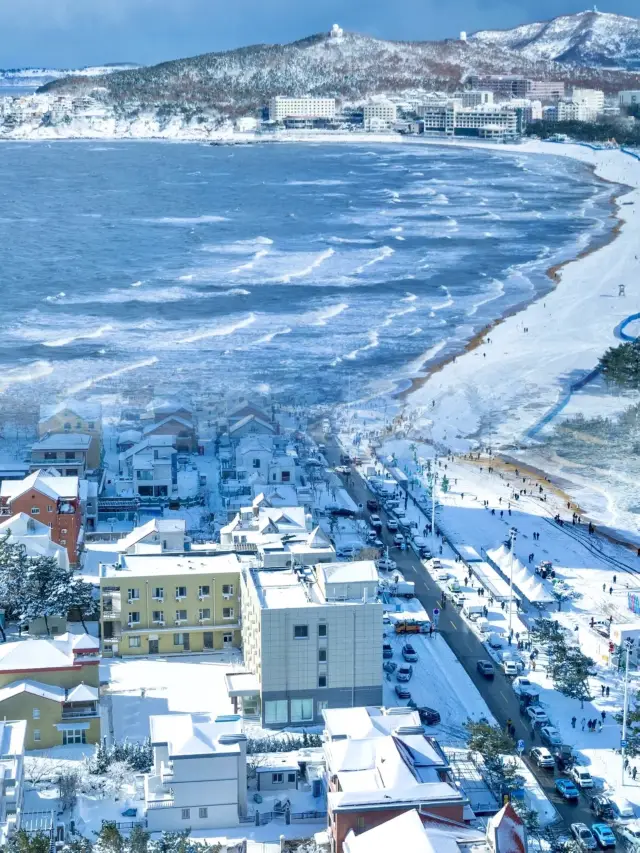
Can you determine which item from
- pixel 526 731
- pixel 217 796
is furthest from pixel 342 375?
pixel 217 796

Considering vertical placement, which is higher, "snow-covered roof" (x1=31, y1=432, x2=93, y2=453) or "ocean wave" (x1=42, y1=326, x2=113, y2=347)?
"snow-covered roof" (x1=31, y1=432, x2=93, y2=453)

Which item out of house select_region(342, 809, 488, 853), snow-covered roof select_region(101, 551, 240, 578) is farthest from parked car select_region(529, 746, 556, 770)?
snow-covered roof select_region(101, 551, 240, 578)

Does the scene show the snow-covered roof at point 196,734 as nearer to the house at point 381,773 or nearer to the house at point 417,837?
the house at point 381,773

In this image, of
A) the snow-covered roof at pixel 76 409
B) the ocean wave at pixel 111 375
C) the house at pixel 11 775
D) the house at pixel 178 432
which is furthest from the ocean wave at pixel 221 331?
the house at pixel 11 775

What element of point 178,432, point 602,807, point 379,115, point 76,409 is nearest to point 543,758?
point 602,807

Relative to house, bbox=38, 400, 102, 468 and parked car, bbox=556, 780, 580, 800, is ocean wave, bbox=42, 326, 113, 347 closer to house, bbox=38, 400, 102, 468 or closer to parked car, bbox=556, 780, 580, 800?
house, bbox=38, 400, 102, 468

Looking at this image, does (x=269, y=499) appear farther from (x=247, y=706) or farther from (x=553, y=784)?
(x=553, y=784)
